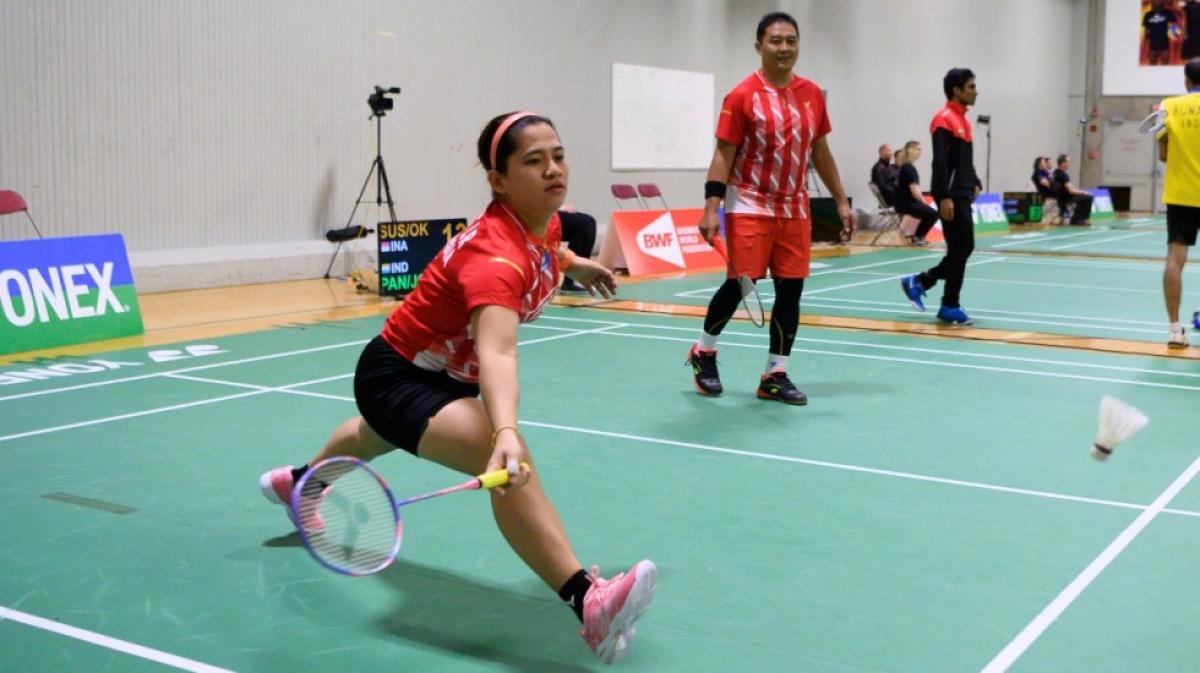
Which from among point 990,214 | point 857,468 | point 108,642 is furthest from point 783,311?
point 990,214

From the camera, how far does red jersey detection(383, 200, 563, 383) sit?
124 inches

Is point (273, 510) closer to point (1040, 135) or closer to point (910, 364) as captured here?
point (910, 364)

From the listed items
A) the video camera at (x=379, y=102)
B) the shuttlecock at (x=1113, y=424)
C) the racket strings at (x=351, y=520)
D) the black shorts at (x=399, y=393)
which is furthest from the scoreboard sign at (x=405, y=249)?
the racket strings at (x=351, y=520)

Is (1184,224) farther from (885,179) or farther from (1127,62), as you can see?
(1127,62)

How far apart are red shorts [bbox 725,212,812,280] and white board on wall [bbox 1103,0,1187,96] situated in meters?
27.8

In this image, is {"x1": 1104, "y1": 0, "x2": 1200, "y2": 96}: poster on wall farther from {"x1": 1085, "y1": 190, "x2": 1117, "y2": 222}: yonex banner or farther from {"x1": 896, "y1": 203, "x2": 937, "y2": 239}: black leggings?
{"x1": 896, "y1": 203, "x2": 937, "y2": 239}: black leggings

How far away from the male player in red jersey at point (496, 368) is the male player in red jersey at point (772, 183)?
9.67ft

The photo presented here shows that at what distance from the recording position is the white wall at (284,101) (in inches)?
449

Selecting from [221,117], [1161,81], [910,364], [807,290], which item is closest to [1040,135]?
[1161,81]

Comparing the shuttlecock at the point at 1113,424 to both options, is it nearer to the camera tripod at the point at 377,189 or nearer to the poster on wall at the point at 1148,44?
the camera tripod at the point at 377,189

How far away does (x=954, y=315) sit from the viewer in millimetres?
9570

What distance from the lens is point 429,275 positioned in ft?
11.6

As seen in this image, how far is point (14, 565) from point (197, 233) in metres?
9.31

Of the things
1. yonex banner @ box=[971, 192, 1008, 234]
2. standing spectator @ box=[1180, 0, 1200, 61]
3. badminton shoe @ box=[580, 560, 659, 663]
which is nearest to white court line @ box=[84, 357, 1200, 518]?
badminton shoe @ box=[580, 560, 659, 663]
